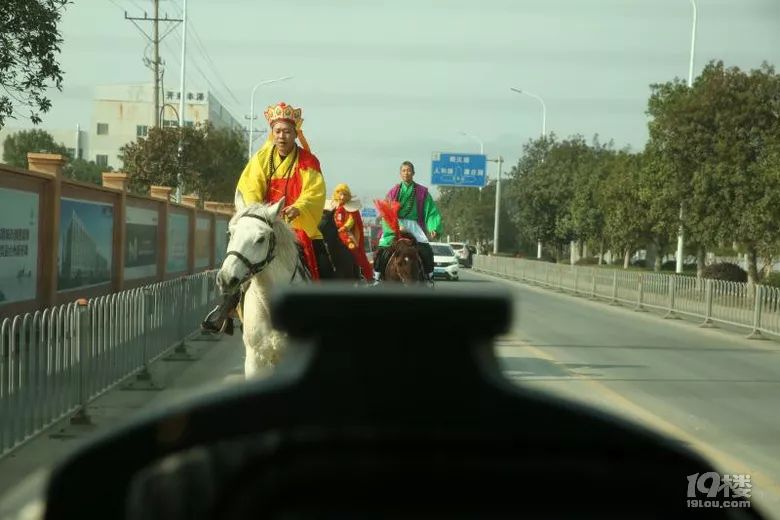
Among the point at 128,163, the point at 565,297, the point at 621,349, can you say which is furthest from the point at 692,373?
the point at 128,163

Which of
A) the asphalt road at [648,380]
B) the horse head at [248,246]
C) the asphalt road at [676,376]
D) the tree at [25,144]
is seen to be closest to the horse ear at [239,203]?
the horse head at [248,246]

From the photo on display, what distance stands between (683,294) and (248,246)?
2111cm

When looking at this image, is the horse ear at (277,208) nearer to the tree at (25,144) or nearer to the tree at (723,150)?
the tree at (723,150)

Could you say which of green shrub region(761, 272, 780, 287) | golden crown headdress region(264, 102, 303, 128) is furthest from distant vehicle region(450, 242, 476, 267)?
golden crown headdress region(264, 102, 303, 128)

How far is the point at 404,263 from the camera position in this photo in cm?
1291

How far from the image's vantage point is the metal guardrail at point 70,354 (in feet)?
26.8

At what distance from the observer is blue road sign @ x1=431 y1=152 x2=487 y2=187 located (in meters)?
65.4

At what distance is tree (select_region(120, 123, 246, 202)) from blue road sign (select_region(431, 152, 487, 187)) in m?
20.0

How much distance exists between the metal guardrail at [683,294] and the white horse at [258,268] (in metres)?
15.5

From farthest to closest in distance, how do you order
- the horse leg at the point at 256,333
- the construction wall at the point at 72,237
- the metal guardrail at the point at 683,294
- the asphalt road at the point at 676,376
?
the metal guardrail at the point at 683,294 → the construction wall at the point at 72,237 → the asphalt road at the point at 676,376 → the horse leg at the point at 256,333

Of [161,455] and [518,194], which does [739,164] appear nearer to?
[161,455]

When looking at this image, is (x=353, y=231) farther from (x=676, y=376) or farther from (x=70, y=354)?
(x=676, y=376)

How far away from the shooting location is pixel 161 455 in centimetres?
99

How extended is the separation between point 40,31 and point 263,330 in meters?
12.4
